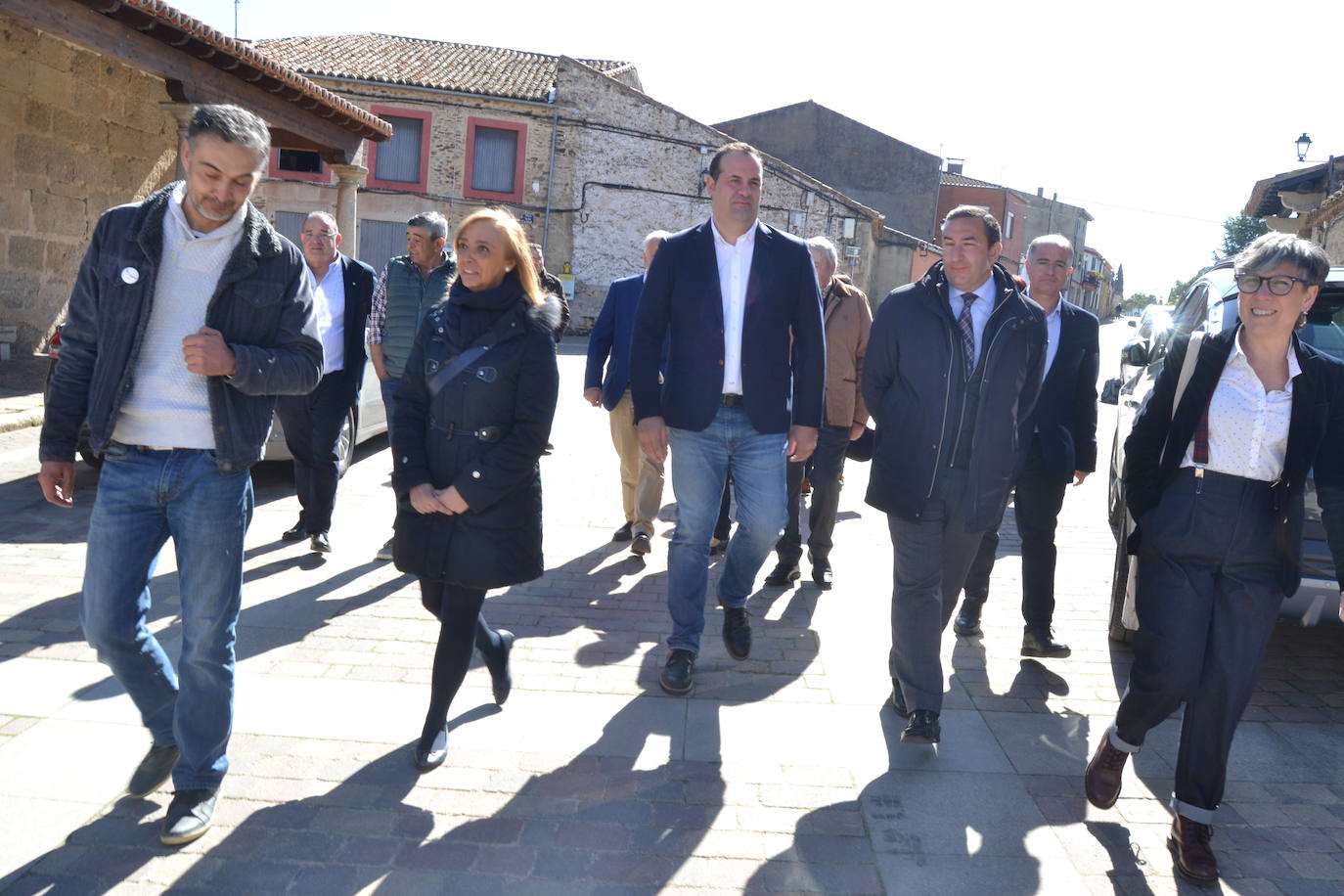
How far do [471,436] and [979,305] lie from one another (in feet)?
6.22

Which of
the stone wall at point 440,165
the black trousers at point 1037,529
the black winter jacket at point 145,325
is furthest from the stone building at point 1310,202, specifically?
the stone wall at point 440,165

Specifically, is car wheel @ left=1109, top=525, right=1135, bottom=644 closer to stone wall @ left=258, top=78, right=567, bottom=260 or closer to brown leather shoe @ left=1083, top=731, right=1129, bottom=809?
brown leather shoe @ left=1083, top=731, right=1129, bottom=809

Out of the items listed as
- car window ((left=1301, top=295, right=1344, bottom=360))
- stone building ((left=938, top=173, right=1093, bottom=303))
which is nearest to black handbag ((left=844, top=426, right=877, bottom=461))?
car window ((left=1301, top=295, right=1344, bottom=360))

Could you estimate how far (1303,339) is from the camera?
4.91 metres

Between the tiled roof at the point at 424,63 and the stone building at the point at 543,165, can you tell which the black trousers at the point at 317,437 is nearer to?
the stone building at the point at 543,165

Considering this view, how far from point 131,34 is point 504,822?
8876 mm

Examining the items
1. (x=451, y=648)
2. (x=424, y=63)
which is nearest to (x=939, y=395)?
(x=451, y=648)

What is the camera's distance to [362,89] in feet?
96.3

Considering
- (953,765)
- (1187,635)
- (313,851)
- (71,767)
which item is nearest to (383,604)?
(71,767)

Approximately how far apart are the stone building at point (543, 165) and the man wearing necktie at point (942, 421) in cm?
2684

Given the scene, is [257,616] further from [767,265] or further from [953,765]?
[953,765]

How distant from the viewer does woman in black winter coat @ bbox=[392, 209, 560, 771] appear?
339 centimetres

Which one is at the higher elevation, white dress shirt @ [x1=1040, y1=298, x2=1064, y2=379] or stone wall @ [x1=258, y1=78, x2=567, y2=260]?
stone wall @ [x1=258, y1=78, x2=567, y2=260]

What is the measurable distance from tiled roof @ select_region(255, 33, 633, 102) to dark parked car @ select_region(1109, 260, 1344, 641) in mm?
26423
